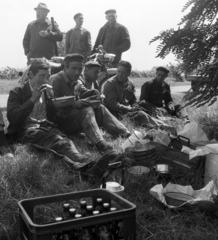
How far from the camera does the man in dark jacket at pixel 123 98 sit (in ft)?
17.2

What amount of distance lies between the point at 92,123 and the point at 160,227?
76.2 inches

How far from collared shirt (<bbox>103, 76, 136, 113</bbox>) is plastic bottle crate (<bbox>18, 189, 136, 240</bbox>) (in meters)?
3.32

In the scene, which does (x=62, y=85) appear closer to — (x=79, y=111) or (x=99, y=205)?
(x=79, y=111)

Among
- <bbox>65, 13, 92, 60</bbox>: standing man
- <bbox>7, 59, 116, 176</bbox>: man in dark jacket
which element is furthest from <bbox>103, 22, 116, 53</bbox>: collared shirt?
<bbox>7, 59, 116, 176</bbox>: man in dark jacket

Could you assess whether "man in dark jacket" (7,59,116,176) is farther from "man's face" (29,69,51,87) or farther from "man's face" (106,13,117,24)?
"man's face" (106,13,117,24)

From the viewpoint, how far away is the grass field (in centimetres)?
226

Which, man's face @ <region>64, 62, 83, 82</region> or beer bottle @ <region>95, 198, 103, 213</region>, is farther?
man's face @ <region>64, 62, 83, 82</region>

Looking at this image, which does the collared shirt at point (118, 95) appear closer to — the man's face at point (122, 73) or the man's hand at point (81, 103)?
the man's face at point (122, 73)

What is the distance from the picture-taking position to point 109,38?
7441 millimetres

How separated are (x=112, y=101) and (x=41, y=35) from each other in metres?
2.61

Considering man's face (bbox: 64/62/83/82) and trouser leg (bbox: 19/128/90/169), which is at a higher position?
man's face (bbox: 64/62/83/82)

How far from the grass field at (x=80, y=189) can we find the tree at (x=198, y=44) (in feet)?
2.80

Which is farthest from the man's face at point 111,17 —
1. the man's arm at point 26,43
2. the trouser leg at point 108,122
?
the trouser leg at point 108,122

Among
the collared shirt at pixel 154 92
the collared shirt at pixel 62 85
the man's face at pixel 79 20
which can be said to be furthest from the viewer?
the man's face at pixel 79 20
